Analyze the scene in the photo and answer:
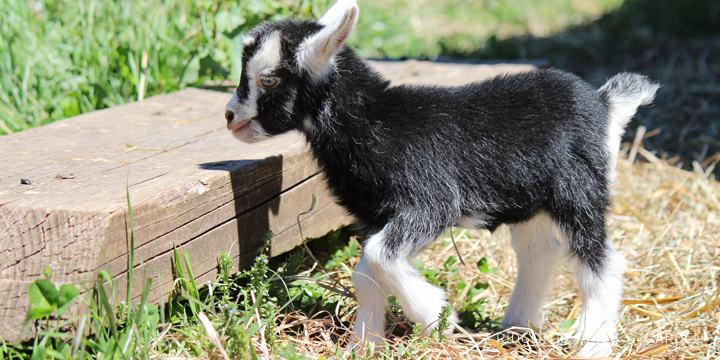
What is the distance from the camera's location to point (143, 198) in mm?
2186

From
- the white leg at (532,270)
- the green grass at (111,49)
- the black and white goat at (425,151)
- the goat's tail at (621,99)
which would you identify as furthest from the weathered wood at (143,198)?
the goat's tail at (621,99)

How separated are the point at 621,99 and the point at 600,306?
852 millimetres

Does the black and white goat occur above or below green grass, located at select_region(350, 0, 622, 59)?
above

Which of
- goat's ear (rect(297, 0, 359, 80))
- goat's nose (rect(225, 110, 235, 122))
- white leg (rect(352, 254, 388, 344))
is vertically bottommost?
→ white leg (rect(352, 254, 388, 344))

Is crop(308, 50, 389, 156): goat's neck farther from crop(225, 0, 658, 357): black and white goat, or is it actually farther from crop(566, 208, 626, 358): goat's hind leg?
crop(566, 208, 626, 358): goat's hind leg

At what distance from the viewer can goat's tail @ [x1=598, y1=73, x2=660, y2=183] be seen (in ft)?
8.65

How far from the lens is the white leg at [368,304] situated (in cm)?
248

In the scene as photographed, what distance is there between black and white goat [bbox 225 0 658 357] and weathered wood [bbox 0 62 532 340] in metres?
0.30

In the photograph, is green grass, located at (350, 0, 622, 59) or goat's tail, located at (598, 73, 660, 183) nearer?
goat's tail, located at (598, 73, 660, 183)

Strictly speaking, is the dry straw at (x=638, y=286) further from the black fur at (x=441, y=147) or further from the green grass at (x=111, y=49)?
the green grass at (x=111, y=49)

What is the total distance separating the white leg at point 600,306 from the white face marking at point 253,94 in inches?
55.6

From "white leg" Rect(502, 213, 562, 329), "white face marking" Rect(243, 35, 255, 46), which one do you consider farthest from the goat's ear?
"white leg" Rect(502, 213, 562, 329)

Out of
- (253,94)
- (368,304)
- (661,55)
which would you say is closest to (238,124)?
(253,94)

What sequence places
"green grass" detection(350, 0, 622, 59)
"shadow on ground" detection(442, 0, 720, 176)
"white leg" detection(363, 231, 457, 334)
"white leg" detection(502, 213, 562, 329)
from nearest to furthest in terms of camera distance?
"white leg" detection(363, 231, 457, 334) < "white leg" detection(502, 213, 562, 329) < "shadow on ground" detection(442, 0, 720, 176) < "green grass" detection(350, 0, 622, 59)
